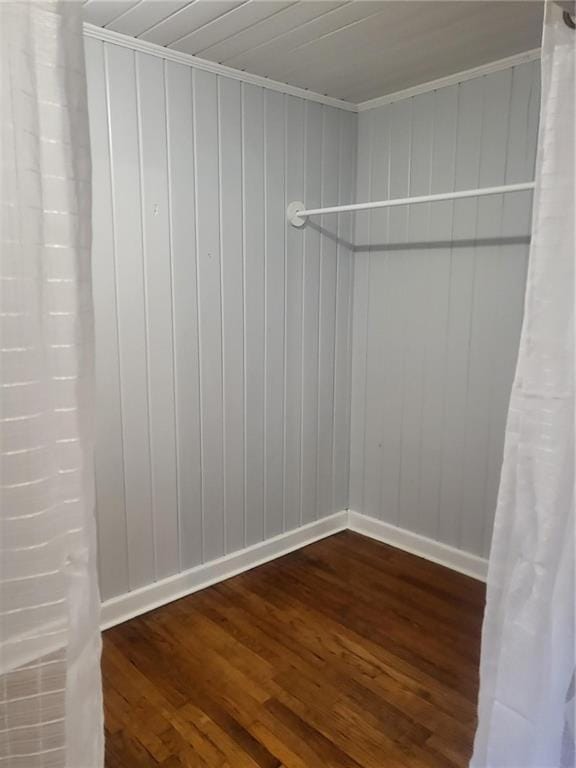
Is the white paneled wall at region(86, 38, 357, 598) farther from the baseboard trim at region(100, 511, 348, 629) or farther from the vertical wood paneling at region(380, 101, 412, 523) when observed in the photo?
the vertical wood paneling at region(380, 101, 412, 523)

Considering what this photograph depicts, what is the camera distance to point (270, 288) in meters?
2.42

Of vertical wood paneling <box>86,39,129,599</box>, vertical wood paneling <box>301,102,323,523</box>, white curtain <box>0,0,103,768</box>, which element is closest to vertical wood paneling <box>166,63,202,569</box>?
vertical wood paneling <box>86,39,129,599</box>

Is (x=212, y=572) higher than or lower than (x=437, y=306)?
lower

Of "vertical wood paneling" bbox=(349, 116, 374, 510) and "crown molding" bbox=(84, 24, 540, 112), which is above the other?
"crown molding" bbox=(84, 24, 540, 112)

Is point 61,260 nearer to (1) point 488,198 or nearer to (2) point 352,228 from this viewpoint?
(1) point 488,198

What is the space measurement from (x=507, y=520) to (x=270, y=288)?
4.96ft

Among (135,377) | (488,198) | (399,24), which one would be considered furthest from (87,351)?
(488,198)

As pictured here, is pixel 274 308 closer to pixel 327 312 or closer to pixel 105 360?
pixel 327 312

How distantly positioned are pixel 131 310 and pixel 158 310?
0.10 metres

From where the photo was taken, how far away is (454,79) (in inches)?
89.0

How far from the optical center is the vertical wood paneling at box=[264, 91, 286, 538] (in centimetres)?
234

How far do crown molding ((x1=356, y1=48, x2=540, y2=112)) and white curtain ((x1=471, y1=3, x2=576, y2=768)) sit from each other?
3.85 ft

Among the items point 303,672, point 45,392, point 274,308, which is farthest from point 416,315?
point 45,392

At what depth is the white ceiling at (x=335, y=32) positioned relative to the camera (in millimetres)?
1678
